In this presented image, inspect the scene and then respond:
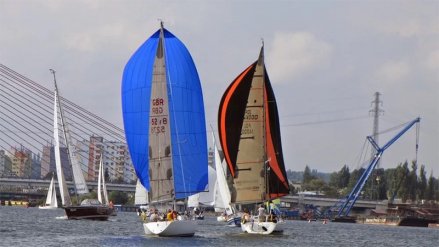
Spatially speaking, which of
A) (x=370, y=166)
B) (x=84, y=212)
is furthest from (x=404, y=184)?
(x=84, y=212)

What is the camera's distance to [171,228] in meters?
49.1

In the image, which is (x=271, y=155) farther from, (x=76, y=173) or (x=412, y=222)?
(x=412, y=222)

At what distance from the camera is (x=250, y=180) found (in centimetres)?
5591

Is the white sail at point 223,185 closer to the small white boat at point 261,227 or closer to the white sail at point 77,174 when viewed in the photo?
the white sail at point 77,174

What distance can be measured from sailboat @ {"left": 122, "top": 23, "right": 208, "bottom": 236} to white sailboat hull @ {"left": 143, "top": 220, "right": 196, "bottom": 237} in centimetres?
5

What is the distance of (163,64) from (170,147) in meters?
3.90

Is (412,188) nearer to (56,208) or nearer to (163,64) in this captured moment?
(56,208)

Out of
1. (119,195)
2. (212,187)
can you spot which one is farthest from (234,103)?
(119,195)

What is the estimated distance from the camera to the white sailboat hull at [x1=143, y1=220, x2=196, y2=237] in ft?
161

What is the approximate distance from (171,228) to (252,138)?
26.9 feet

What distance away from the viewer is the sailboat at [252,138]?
54656 mm

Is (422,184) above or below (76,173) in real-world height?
above

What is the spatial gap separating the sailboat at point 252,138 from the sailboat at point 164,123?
326 cm

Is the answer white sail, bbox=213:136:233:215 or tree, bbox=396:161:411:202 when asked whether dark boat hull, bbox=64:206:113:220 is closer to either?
white sail, bbox=213:136:233:215
